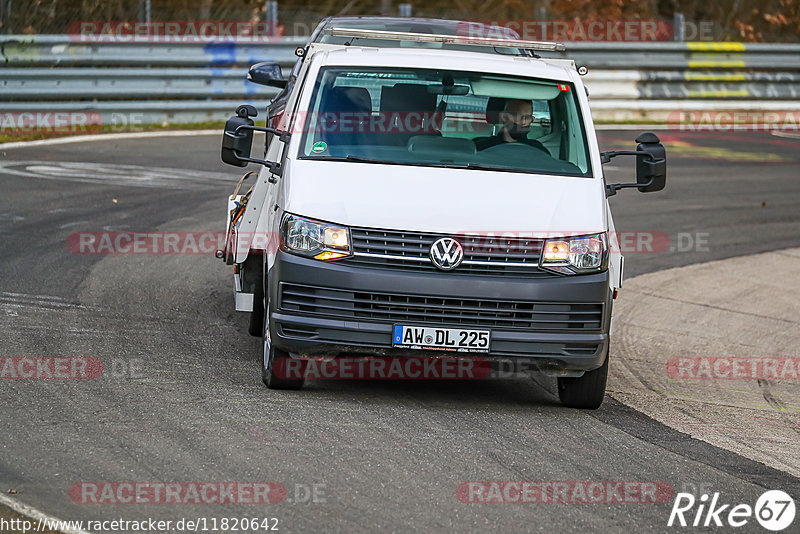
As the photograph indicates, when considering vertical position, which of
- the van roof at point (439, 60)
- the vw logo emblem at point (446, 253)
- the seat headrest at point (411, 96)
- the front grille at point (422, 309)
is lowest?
the front grille at point (422, 309)

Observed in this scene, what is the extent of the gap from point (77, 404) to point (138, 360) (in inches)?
44.9

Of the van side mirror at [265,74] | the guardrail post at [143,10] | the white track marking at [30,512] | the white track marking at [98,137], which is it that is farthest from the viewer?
the guardrail post at [143,10]

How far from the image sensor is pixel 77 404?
22.7ft

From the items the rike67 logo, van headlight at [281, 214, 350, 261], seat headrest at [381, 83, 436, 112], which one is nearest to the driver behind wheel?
seat headrest at [381, 83, 436, 112]

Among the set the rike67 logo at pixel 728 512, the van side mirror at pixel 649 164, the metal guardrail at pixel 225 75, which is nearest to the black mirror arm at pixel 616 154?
the van side mirror at pixel 649 164

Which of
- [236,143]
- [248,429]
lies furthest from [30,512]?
[236,143]

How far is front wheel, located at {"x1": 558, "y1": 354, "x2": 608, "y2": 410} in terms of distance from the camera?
298 inches

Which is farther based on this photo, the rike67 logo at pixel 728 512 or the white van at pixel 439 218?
the white van at pixel 439 218

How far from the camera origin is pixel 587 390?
7613 mm

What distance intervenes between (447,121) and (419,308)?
1544 millimetres

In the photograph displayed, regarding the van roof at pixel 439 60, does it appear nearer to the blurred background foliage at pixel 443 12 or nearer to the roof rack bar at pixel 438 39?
the roof rack bar at pixel 438 39

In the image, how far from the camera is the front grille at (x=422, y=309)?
709 centimetres

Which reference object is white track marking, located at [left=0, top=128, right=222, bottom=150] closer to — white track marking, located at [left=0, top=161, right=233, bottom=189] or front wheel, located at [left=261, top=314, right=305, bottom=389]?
white track marking, located at [left=0, top=161, right=233, bottom=189]

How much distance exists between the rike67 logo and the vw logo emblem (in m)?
1.86
